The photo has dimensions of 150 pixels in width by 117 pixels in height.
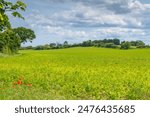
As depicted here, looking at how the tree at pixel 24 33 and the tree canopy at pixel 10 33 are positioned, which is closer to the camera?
the tree canopy at pixel 10 33

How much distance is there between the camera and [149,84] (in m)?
21.5

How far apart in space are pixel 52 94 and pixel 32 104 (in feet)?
15.7

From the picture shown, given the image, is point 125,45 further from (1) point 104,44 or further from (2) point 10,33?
(2) point 10,33

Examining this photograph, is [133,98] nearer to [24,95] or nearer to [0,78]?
A: [24,95]

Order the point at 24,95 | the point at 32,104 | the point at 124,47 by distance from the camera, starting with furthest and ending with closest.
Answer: the point at 124,47
the point at 24,95
the point at 32,104

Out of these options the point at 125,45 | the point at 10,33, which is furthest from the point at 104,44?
the point at 10,33

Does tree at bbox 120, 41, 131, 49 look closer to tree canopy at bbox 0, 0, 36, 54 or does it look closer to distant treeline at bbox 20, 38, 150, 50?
distant treeline at bbox 20, 38, 150, 50

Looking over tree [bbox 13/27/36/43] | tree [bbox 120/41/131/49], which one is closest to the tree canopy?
tree [bbox 13/27/36/43]

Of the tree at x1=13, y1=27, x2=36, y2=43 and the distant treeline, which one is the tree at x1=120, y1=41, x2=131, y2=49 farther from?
the tree at x1=13, y1=27, x2=36, y2=43

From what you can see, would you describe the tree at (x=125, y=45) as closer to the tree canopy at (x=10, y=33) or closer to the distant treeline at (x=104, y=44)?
the distant treeline at (x=104, y=44)

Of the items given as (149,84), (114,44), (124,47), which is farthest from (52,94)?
(114,44)

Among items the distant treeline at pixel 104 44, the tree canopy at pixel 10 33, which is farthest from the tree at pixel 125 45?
the tree canopy at pixel 10 33

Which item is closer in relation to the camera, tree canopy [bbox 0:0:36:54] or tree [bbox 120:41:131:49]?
tree canopy [bbox 0:0:36:54]

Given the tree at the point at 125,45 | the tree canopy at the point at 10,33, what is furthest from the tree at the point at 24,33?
the tree at the point at 125,45
